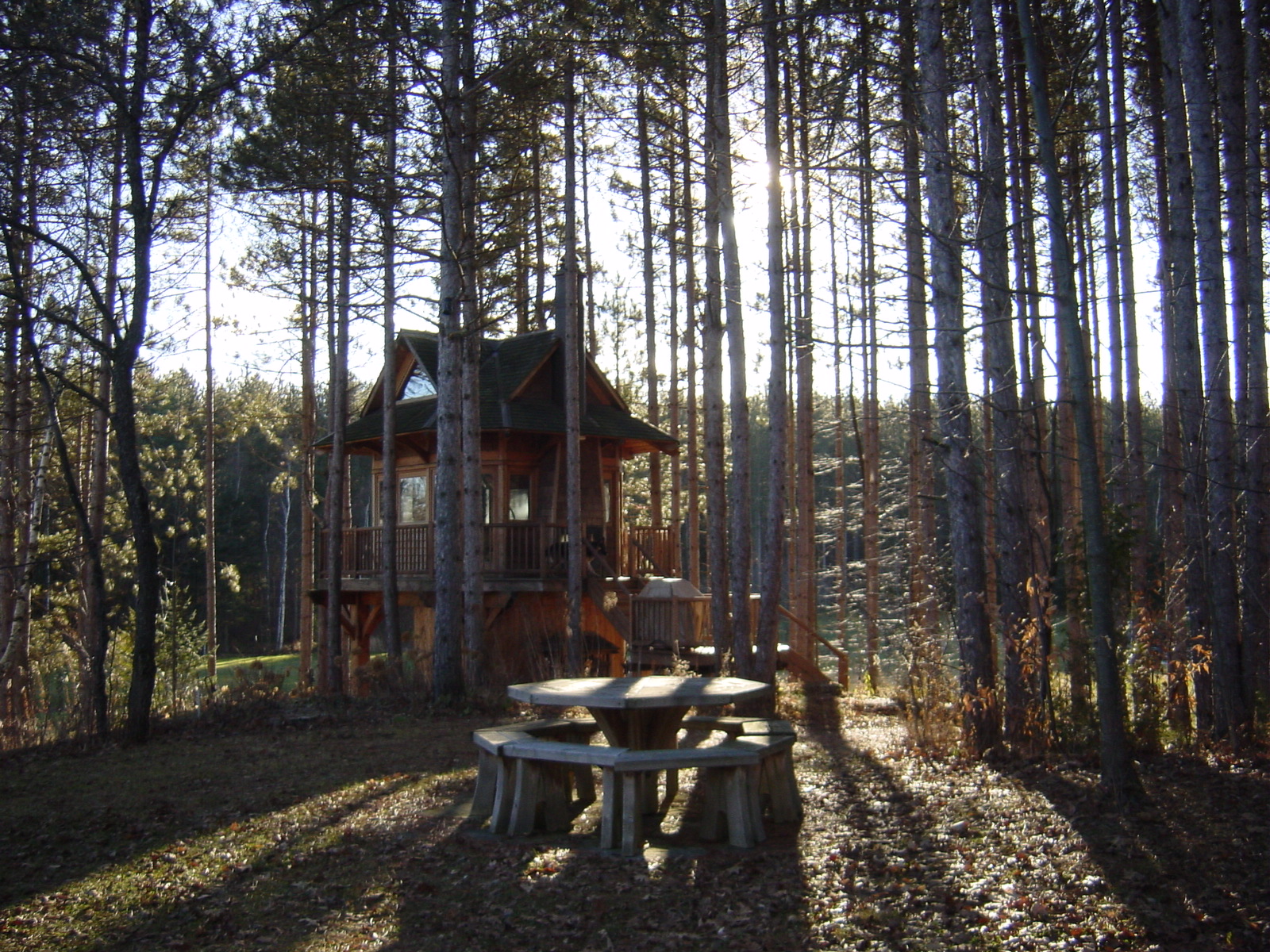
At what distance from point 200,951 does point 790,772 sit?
3663mm

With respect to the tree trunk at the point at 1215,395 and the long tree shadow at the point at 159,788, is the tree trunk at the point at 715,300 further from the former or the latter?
the tree trunk at the point at 1215,395

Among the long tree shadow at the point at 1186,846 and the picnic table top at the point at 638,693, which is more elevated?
the picnic table top at the point at 638,693

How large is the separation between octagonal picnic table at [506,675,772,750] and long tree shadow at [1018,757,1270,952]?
2081 millimetres

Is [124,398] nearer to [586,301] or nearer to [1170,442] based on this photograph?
[1170,442]

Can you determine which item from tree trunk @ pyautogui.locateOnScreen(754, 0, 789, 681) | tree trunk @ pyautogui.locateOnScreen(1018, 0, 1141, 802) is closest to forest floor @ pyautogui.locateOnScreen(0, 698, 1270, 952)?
tree trunk @ pyautogui.locateOnScreen(1018, 0, 1141, 802)

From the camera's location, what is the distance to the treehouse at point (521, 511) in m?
18.2

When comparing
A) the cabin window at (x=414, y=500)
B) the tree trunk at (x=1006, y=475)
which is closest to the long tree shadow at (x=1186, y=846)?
the tree trunk at (x=1006, y=475)

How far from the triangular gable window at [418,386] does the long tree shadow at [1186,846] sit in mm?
15600

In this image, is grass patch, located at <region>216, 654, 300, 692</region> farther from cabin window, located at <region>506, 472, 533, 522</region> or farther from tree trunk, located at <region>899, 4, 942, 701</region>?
tree trunk, located at <region>899, 4, 942, 701</region>

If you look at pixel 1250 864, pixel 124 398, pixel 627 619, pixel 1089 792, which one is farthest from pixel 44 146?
pixel 1250 864

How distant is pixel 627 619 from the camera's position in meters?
16.9

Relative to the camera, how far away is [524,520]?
764 inches

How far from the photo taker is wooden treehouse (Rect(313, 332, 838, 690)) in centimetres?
1814

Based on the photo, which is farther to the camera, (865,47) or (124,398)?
(865,47)
